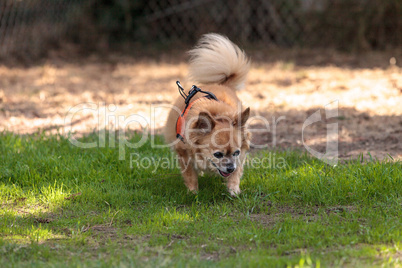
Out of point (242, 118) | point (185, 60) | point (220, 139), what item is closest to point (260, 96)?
point (185, 60)

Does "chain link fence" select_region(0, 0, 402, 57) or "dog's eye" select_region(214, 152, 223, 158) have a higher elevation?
"chain link fence" select_region(0, 0, 402, 57)

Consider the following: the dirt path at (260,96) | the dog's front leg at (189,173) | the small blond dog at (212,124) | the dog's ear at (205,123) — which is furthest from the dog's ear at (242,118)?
the dirt path at (260,96)

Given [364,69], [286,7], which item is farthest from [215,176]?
[286,7]

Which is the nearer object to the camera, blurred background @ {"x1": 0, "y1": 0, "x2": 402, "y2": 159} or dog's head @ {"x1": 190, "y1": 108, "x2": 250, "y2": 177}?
dog's head @ {"x1": 190, "y1": 108, "x2": 250, "y2": 177}

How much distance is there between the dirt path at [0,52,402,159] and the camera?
5262 millimetres

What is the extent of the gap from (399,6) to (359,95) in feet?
11.0

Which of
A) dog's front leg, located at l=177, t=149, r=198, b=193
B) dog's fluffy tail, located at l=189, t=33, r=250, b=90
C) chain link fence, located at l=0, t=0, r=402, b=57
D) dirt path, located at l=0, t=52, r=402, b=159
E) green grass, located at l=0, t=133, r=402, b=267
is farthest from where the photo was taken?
chain link fence, located at l=0, t=0, r=402, b=57

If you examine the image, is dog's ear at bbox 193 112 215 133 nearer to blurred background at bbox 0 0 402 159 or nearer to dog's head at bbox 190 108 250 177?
dog's head at bbox 190 108 250 177

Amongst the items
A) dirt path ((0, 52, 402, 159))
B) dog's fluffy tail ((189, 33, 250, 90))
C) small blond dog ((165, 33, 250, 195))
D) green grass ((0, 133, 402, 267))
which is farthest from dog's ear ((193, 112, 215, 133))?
dirt path ((0, 52, 402, 159))

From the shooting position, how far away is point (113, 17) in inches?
392

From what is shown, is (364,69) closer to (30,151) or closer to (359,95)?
(359,95)

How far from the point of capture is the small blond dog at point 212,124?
366 cm

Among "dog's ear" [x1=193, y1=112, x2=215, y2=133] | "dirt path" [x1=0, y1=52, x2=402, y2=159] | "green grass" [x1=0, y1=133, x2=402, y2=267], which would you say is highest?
"dirt path" [x1=0, y1=52, x2=402, y2=159]

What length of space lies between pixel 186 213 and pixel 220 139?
2.07 feet
